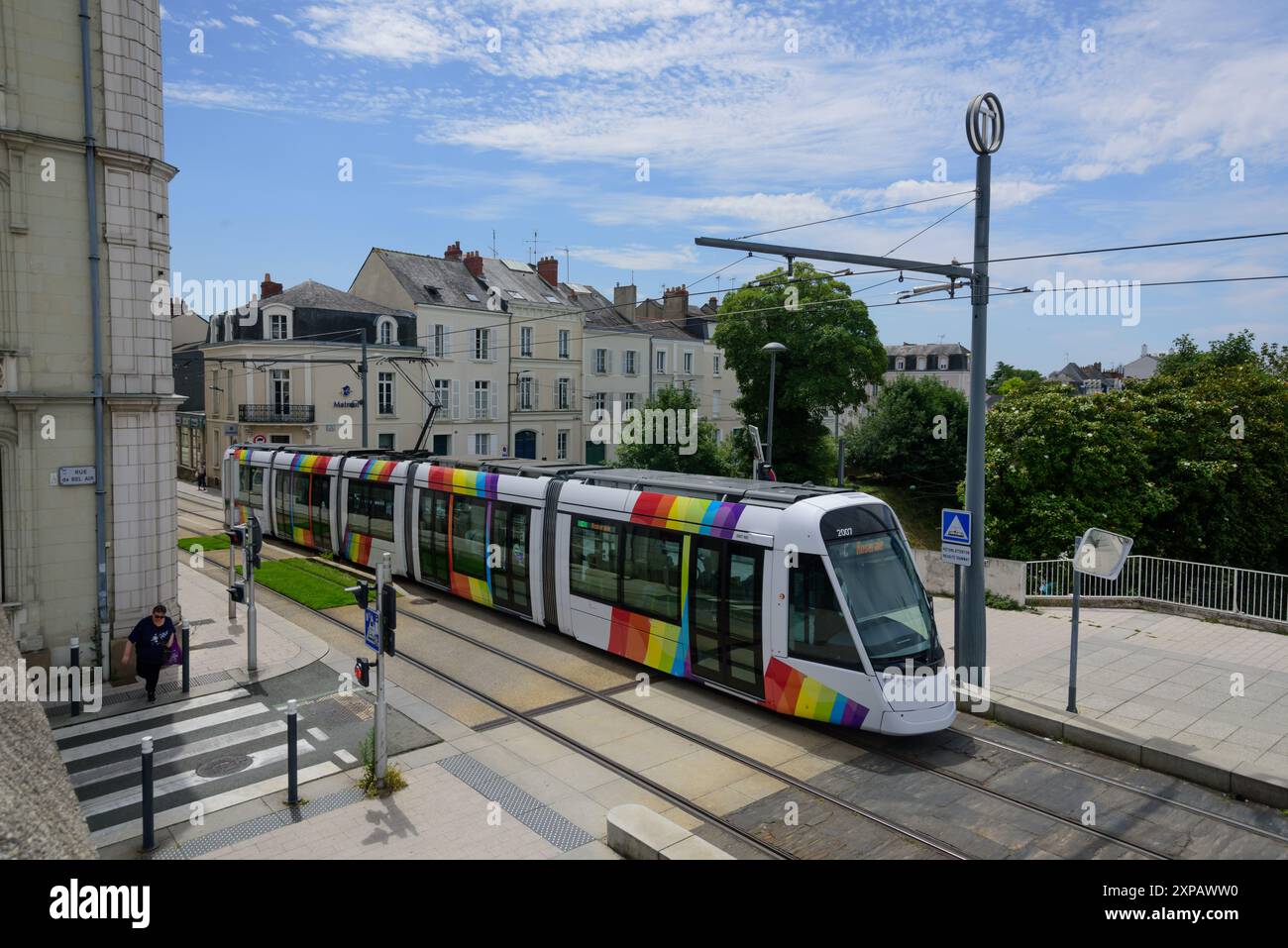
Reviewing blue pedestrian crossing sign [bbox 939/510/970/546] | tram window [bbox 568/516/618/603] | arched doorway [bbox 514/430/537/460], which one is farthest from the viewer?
arched doorway [bbox 514/430/537/460]

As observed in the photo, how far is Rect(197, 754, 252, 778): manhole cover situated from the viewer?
397 inches

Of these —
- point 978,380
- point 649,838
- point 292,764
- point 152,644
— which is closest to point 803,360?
point 978,380

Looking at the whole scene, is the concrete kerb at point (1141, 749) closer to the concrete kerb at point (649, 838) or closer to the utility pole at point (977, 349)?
the utility pole at point (977, 349)

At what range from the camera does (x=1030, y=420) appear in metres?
22.6

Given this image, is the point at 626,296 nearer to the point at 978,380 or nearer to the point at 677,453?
the point at 677,453

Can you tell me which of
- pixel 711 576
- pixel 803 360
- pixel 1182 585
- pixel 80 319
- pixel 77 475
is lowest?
pixel 1182 585

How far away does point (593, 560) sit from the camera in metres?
14.0

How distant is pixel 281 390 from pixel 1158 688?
118 feet

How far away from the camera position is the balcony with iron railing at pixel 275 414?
38.9 m

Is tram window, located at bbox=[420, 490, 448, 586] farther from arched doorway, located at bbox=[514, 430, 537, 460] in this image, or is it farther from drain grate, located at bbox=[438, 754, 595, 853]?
arched doorway, located at bbox=[514, 430, 537, 460]

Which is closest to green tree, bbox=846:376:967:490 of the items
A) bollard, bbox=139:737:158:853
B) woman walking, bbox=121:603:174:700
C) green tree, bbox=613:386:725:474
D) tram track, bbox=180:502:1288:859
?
green tree, bbox=613:386:725:474

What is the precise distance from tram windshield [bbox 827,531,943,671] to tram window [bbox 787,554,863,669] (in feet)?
0.54
